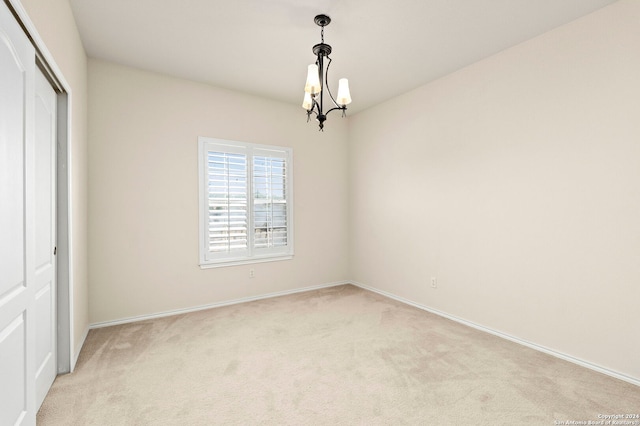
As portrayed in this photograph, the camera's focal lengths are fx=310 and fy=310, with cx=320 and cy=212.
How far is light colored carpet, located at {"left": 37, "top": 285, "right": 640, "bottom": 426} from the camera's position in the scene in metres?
1.86

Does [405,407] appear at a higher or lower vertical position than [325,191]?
lower

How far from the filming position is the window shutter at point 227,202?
3.84 m

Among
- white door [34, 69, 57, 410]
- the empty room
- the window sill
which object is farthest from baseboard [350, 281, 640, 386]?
white door [34, 69, 57, 410]

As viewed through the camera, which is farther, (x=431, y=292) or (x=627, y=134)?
(x=431, y=292)

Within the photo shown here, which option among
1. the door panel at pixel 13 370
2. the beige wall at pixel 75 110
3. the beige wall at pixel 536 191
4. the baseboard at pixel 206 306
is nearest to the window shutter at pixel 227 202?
the baseboard at pixel 206 306

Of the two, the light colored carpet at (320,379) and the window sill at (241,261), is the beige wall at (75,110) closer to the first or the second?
the light colored carpet at (320,379)

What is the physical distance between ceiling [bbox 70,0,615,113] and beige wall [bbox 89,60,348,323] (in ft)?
1.05

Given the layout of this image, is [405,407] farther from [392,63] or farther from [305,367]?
[392,63]

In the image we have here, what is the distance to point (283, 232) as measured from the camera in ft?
14.6

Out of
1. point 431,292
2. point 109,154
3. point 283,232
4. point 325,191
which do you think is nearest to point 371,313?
point 431,292

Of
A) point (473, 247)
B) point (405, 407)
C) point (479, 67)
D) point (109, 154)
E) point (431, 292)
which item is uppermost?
point (479, 67)

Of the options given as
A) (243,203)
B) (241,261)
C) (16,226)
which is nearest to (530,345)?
(241,261)

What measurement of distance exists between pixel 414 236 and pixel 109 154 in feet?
11.9

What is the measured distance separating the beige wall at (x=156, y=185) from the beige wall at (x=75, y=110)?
7.4 inches
